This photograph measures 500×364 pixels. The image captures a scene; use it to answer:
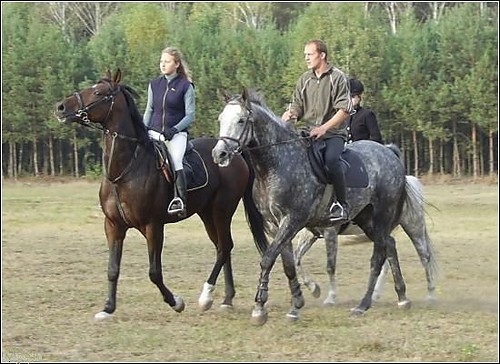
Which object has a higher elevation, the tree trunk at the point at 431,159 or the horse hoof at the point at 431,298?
the tree trunk at the point at 431,159

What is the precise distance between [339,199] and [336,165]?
13.3 inches

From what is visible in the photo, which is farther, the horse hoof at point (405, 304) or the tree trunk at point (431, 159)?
the tree trunk at point (431, 159)

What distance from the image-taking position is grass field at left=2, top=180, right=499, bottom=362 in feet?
24.2

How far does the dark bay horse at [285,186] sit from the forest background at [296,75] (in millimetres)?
24167

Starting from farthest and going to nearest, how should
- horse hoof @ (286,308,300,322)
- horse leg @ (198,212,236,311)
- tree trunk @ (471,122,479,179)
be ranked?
tree trunk @ (471,122,479,179), horse leg @ (198,212,236,311), horse hoof @ (286,308,300,322)

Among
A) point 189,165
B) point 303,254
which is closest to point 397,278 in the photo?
point 303,254

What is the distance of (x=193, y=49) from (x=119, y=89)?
94.7 feet

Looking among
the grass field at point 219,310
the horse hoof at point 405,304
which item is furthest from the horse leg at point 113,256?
the horse hoof at point 405,304

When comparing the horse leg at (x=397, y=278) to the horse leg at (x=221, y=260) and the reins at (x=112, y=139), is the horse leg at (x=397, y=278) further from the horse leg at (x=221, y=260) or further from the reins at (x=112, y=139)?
the reins at (x=112, y=139)

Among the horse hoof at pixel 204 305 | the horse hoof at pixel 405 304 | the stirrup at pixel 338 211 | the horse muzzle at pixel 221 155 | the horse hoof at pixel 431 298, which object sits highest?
the horse muzzle at pixel 221 155

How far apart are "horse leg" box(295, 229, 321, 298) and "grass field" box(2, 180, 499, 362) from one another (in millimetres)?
138

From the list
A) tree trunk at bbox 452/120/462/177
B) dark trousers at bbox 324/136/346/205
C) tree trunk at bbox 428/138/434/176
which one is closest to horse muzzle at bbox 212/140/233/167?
dark trousers at bbox 324/136/346/205

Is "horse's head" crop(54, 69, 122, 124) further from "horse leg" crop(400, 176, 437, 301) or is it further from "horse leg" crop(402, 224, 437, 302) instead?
"horse leg" crop(402, 224, 437, 302)

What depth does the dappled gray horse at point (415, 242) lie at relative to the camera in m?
9.88
